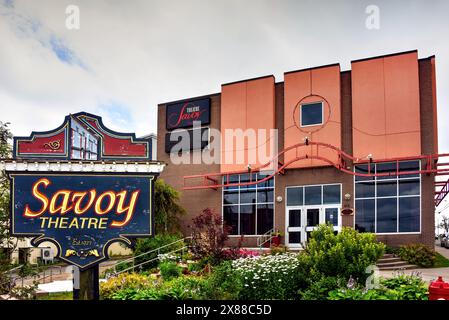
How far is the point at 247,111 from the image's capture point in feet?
88.1

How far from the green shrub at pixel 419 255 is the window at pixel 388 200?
71.8 inches

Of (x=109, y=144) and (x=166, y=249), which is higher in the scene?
(x=109, y=144)

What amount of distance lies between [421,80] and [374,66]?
2411mm

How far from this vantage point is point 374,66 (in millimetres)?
23125

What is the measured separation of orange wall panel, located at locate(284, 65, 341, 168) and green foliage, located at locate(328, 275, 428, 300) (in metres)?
13.2

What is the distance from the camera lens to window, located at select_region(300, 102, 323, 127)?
80.7 feet

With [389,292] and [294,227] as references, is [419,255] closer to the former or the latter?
[294,227]

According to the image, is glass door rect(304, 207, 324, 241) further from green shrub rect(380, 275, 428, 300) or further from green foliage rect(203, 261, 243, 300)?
green shrub rect(380, 275, 428, 300)

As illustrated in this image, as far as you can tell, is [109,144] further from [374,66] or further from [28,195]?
[374,66]

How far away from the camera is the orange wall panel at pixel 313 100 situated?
24.0 meters

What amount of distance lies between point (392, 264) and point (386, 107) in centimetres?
801

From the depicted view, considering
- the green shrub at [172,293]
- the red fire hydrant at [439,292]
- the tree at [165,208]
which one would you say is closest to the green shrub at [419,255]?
the red fire hydrant at [439,292]
